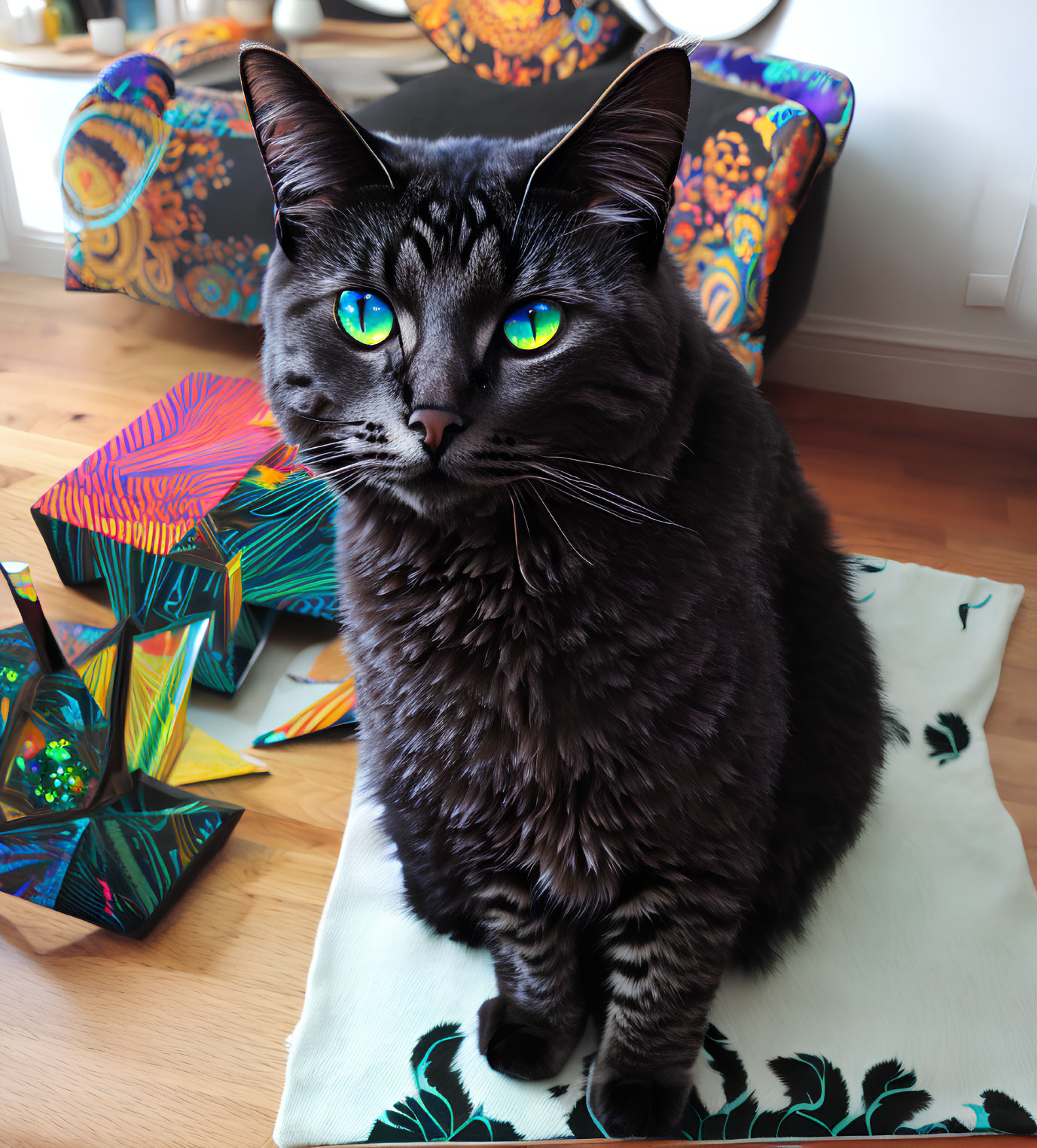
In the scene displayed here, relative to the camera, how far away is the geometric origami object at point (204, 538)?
4.15 feet

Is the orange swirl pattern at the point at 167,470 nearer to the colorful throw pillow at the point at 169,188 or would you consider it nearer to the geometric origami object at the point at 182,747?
the geometric origami object at the point at 182,747

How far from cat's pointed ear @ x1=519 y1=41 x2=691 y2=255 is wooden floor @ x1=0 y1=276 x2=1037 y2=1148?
32.3 inches

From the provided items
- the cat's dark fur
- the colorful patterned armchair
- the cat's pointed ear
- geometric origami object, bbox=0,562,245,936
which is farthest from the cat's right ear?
the colorful patterned armchair

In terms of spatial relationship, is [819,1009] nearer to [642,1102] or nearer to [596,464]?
[642,1102]

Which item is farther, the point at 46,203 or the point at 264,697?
the point at 46,203

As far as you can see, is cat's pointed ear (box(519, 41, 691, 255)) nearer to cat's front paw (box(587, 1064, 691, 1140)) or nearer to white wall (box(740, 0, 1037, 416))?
cat's front paw (box(587, 1064, 691, 1140))

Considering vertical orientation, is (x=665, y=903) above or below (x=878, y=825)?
above

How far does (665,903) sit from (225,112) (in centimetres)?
183

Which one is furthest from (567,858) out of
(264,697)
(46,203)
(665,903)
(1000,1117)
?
(46,203)

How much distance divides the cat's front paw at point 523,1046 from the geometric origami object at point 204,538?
630 mm

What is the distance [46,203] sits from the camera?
2.36m

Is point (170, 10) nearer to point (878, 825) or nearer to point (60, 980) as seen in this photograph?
point (60, 980)

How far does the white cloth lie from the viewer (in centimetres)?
86

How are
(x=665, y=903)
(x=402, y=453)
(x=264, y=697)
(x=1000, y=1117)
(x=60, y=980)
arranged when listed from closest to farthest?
(x=402, y=453)
(x=665, y=903)
(x=1000, y=1117)
(x=60, y=980)
(x=264, y=697)
